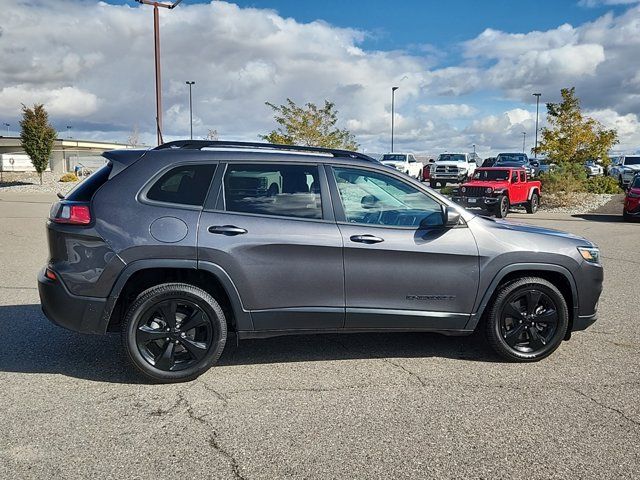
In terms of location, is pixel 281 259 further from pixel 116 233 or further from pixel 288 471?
pixel 288 471

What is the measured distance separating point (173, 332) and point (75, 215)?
110 cm

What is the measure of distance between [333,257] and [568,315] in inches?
81.8

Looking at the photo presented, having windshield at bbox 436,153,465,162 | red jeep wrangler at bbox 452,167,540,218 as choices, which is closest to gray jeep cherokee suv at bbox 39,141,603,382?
red jeep wrangler at bbox 452,167,540,218

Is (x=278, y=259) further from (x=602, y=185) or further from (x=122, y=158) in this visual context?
(x=602, y=185)

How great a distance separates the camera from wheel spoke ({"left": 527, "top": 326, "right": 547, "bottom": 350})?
15.7 feet

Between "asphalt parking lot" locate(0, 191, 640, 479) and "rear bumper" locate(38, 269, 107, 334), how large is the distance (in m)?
0.43

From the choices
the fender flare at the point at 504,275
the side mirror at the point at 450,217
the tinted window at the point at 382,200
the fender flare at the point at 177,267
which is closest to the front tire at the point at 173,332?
the fender flare at the point at 177,267

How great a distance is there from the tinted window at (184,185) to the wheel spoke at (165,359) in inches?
42.5

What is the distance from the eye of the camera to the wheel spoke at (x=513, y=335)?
476 centimetres

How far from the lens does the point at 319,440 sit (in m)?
3.39

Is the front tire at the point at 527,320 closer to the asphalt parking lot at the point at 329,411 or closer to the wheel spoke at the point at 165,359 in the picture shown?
the asphalt parking lot at the point at 329,411

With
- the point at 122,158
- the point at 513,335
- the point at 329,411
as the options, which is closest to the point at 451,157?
the point at 513,335

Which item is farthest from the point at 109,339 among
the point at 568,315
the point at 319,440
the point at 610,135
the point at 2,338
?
the point at 610,135

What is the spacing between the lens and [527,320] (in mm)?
4766
